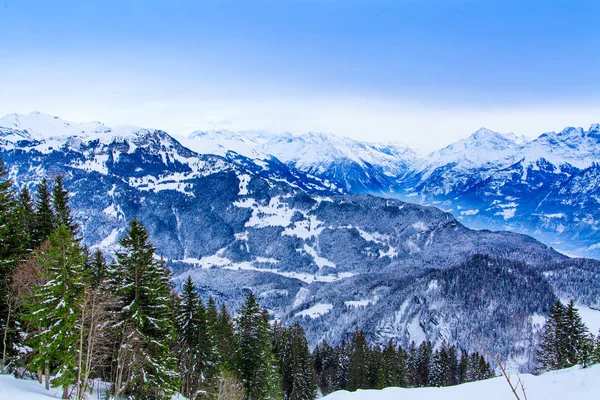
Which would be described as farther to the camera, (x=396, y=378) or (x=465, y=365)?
(x=465, y=365)

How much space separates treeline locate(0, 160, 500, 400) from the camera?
87.8 ft

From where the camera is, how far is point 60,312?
2623cm

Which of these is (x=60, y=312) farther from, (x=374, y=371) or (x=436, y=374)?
(x=436, y=374)

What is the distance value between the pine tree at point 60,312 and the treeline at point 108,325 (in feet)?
0.21

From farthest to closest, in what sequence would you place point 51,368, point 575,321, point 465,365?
1. point 465,365
2. point 575,321
3. point 51,368

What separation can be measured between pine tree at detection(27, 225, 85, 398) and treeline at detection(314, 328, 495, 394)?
57761mm

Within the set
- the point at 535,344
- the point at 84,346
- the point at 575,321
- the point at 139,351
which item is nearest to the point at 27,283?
the point at 84,346

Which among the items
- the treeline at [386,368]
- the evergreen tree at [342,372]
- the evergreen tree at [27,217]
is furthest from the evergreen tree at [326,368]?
the evergreen tree at [27,217]

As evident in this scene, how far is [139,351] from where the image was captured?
3008 cm

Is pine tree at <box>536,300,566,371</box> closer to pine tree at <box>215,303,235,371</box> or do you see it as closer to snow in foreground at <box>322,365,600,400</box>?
snow in foreground at <box>322,365,600,400</box>

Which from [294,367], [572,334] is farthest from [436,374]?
[572,334]

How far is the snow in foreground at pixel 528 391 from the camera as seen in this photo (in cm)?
2131

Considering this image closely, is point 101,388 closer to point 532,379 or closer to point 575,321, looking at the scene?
point 532,379

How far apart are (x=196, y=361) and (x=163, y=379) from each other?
1305 centimetres
